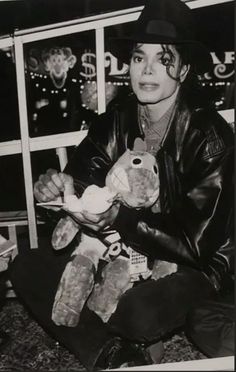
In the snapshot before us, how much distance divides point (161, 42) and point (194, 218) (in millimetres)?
431

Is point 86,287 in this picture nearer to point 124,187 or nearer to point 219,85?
point 124,187

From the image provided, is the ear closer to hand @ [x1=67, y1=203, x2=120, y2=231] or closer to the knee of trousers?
hand @ [x1=67, y1=203, x2=120, y2=231]

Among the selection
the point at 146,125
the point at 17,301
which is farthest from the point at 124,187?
the point at 17,301

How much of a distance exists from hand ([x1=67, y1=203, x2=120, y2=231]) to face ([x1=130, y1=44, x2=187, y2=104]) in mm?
295

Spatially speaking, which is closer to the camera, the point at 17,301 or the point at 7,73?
the point at 7,73

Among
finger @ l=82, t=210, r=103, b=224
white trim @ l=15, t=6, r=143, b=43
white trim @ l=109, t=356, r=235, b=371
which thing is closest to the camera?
white trim @ l=109, t=356, r=235, b=371

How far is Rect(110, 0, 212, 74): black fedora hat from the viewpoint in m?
1.20

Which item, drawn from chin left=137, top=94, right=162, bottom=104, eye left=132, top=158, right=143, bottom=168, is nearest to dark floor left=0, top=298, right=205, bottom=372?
eye left=132, top=158, right=143, bottom=168

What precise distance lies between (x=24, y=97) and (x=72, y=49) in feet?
0.60

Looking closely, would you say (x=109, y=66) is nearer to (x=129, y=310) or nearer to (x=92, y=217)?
(x=92, y=217)

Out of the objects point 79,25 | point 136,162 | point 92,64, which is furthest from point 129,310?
point 79,25

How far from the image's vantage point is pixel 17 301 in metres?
1.60

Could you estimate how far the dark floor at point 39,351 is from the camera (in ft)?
4.42

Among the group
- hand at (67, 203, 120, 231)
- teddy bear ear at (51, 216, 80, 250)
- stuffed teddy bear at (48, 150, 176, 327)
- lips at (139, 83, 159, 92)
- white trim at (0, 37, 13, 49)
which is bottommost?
stuffed teddy bear at (48, 150, 176, 327)
